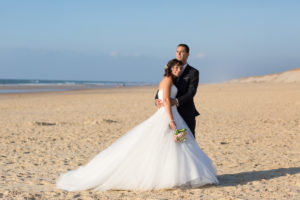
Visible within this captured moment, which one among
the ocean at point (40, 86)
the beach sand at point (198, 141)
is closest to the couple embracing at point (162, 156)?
the beach sand at point (198, 141)

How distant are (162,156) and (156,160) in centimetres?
9

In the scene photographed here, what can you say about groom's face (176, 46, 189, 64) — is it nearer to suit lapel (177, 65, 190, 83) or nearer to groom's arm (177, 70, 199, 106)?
suit lapel (177, 65, 190, 83)

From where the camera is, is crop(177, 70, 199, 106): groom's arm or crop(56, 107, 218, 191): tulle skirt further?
crop(177, 70, 199, 106): groom's arm

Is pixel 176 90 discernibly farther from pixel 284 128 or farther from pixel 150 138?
pixel 284 128

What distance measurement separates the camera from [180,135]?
523 cm

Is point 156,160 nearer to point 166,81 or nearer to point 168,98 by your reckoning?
point 168,98

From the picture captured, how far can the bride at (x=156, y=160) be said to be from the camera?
5.18m

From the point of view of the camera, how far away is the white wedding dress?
518cm

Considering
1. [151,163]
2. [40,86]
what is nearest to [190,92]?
[151,163]

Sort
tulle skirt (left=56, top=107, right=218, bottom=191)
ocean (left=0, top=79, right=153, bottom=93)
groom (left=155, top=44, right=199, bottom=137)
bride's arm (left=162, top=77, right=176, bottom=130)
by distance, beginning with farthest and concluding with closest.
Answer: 1. ocean (left=0, top=79, right=153, bottom=93)
2. groom (left=155, top=44, right=199, bottom=137)
3. bride's arm (left=162, top=77, right=176, bottom=130)
4. tulle skirt (left=56, top=107, right=218, bottom=191)

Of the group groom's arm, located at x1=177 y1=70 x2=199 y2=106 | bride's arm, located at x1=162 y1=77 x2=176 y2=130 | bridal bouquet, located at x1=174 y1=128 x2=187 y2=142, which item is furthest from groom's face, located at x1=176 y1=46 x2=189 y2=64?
bridal bouquet, located at x1=174 y1=128 x2=187 y2=142

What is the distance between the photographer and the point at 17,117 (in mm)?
15422

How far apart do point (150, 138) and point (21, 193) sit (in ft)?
5.94

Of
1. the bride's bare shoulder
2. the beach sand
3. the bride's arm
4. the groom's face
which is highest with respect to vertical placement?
the groom's face
